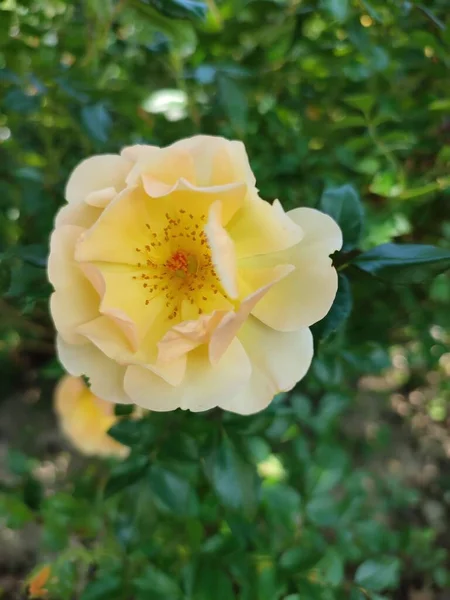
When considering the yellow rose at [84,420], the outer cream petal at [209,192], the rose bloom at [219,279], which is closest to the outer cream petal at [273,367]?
the rose bloom at [219,279]

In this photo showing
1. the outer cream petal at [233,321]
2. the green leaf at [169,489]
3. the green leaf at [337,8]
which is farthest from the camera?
the green leaf at [169,489]

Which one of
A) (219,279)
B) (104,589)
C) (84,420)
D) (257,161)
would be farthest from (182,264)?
(84,420)

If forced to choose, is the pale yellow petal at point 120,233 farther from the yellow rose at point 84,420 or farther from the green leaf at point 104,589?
the yellow rose at point 84,420

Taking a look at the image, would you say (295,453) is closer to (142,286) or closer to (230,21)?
(142,286)

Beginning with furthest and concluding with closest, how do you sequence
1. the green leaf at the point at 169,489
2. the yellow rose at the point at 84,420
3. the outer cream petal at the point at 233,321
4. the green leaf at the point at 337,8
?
the yellow rose at the point at 84,420, the green leaf at the point at 169,489, the green leaf at the point at 337,8, the outer cream petal at the point at 233,321

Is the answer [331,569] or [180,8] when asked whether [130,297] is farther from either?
[331,569]
